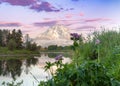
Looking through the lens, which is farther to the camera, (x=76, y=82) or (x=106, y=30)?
(x=106, y=30)

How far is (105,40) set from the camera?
870 centimetres

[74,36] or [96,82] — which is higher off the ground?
[74,36]

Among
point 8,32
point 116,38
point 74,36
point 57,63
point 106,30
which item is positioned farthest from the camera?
point 8,32

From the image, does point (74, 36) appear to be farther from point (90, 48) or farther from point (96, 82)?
point (90, 48)

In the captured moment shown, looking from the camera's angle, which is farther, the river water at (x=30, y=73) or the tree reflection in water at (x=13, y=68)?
the tree reflection in water at (x=13, y=68)

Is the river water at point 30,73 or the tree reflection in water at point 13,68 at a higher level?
the river water at point 30,73

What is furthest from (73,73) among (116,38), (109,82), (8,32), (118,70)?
(8,32)

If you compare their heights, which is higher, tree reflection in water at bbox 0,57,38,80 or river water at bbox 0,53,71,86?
river water at bbox 0,53,71,86

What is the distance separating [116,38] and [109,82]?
5.75 m

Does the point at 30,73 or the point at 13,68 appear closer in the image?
the point at 30,73

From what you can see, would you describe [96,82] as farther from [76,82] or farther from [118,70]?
[118,70]

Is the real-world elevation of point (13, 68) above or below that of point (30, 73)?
below

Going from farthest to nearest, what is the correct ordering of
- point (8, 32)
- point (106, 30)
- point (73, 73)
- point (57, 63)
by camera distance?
point (8, 32) → point (106, 30) → point (57, 63) → point (73, 73)

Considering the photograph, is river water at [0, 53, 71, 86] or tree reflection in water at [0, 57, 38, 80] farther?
tree reflection in water at [0, 57, 38, 80]
